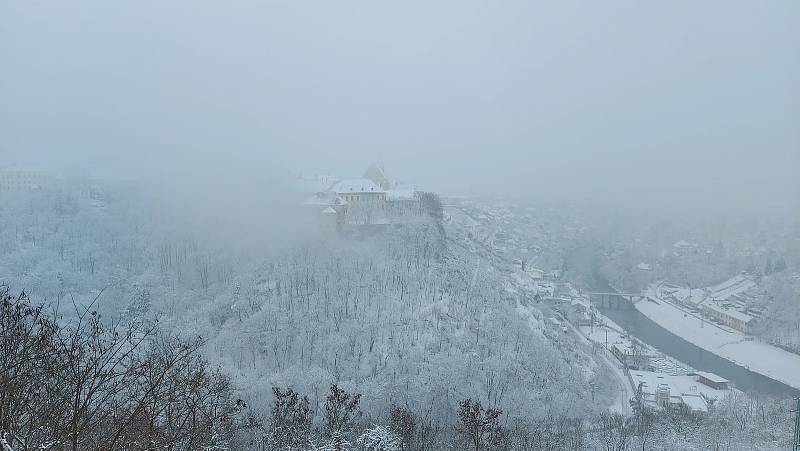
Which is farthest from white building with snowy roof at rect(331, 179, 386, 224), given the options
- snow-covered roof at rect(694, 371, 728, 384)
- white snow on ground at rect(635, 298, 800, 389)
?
white snow on ground at rect(635, 298, 800, 389)

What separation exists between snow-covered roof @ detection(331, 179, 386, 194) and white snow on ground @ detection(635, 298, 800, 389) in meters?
30.3

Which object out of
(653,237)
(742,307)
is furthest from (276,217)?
(653,237)

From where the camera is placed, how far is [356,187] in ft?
144

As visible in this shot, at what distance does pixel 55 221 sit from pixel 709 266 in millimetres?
75201

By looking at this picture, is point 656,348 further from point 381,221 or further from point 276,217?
point 276,217

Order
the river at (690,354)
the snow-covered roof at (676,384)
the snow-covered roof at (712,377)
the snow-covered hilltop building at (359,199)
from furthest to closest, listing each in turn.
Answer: the snow-covered hilltop building at (359,199) < the river at (690,354) < the snow-covered roof at (712,377) < the snow-covered roof at (676,384)

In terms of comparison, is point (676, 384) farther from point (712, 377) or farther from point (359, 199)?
point (359, 199)

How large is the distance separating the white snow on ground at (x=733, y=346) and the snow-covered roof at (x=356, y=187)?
99.4 ft

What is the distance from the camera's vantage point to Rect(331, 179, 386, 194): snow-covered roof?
4359 centimetres

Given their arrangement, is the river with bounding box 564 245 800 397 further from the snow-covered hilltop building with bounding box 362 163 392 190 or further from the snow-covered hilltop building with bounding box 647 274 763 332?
the snow-covered hilltop building with bounding box 362 163 392 190

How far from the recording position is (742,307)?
162 ft

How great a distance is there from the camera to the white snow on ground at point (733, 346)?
36.8m

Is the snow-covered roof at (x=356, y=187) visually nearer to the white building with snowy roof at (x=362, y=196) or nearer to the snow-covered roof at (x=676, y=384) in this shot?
the white building with snowy roof at (x=362, y=196)

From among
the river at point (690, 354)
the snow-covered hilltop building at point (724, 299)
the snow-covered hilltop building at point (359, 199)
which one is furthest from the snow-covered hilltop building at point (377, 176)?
the snow-covered hilltop building at point (724, 299)
